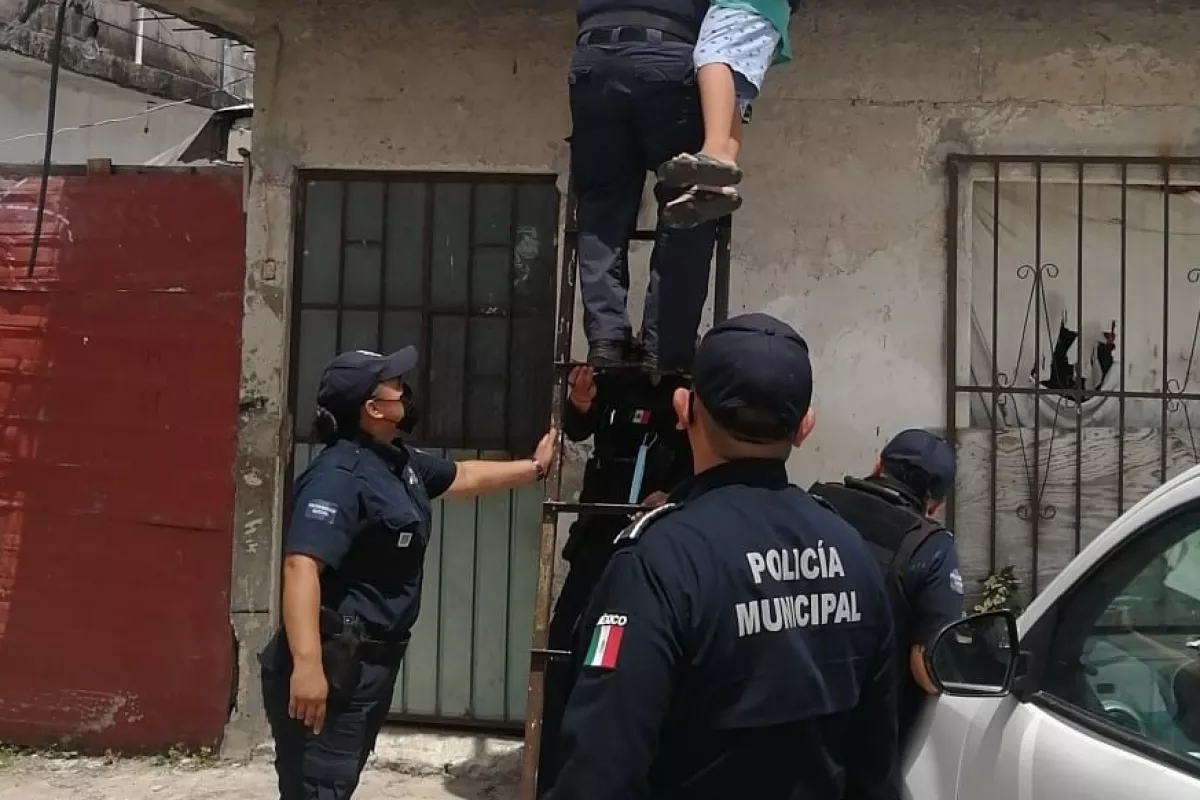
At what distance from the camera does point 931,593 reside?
2.69 metres

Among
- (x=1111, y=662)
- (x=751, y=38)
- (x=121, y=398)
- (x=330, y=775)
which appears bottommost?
(x=330, y=775)

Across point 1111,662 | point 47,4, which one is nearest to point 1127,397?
point 1111,662

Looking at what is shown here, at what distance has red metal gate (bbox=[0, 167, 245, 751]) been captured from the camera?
14.9 ft

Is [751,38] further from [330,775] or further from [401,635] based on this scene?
[330,775]

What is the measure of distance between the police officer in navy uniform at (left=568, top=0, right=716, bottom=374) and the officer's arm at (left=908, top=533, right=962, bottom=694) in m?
0.82

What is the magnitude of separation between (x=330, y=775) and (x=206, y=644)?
182cm

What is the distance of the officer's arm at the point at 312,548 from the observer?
2846mm

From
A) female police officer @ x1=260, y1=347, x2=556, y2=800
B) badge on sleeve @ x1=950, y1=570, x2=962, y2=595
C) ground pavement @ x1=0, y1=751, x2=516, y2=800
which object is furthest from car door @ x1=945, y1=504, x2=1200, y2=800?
ground pavement @ x1=0, y1=751, x2=516, y2=800

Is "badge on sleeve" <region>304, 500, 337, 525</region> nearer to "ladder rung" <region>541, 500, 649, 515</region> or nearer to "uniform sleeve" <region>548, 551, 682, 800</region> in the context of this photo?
"ladder rung" <region>541, 500, 649, 515</region>

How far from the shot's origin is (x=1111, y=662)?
2.04 metres

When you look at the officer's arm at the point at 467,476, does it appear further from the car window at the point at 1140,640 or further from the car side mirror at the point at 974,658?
the car window at the point at 1140,640

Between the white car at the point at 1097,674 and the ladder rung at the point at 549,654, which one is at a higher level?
the white car at the point at 1097,674

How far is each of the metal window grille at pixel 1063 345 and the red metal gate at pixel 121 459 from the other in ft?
9.41

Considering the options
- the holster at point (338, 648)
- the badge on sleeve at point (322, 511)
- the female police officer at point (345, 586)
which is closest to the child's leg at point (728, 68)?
the female police officer at point (345, 586)
